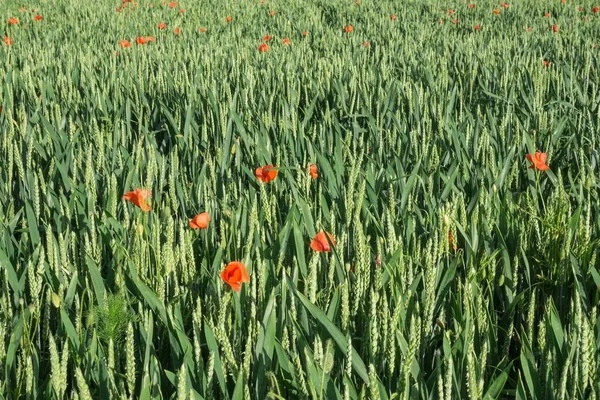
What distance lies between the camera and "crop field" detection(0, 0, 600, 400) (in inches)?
39.5

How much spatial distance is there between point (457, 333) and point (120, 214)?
3.15 feet

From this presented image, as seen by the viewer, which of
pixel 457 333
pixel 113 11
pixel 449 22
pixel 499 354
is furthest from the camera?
pixel 113 11

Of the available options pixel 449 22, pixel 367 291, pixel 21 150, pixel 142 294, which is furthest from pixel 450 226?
pixel 449 22

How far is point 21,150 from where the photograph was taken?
2.24 metres

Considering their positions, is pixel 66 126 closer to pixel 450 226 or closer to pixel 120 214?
pixel 120 214

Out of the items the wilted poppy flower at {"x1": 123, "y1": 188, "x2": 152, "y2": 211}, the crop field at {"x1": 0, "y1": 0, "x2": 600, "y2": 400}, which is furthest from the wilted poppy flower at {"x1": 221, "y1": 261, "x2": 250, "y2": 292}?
the wilted poppy flower at {"x1": 123, "y1": 188, "x2": 152, "y2": 211}

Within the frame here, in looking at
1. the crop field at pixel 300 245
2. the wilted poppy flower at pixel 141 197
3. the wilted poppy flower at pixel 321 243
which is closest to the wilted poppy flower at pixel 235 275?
the crop field at pixel 300 245

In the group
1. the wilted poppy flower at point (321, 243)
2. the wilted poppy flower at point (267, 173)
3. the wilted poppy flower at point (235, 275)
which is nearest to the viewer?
the wilted poppy flower at point (235, 275)

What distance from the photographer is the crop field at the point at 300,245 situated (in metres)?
1.00

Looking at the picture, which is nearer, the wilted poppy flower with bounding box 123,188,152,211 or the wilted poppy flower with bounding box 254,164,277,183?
the wilted poppy flower with bounding box 123,188,152,211

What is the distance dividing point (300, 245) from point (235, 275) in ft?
0.76

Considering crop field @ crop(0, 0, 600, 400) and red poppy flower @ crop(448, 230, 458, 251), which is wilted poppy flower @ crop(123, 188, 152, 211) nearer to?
crop field @ crop(0, 0, 600, 400)

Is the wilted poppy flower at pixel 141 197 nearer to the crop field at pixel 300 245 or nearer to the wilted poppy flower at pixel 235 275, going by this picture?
the crop field at pixel 300 245

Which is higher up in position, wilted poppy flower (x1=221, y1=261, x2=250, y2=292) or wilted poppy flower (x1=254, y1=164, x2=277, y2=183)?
wilted poppy flower (x1=221, y1=261, x2=250, y2=292)
